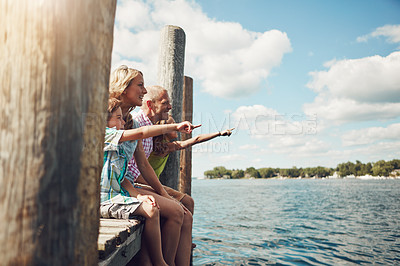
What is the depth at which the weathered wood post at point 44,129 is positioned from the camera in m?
1.03

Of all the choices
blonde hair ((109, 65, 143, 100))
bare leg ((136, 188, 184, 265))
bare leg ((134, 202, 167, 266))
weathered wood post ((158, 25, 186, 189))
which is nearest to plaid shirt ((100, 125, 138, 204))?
bare leg ((134, 202, 167, 266))

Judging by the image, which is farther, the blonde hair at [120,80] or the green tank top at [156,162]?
the green tank top at [156,162]

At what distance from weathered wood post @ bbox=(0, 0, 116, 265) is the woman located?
5.46 feet

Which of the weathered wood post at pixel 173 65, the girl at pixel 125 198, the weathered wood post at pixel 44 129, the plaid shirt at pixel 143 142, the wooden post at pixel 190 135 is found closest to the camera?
the weathered wood post at pixel 44 129

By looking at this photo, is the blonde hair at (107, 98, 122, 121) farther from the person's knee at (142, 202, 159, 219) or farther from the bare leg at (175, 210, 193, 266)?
the bare leg at (175, 210, 193, 266)

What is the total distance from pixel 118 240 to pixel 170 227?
944mm

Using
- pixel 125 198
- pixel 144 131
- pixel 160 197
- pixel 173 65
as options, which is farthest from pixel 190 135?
pixel 125 198

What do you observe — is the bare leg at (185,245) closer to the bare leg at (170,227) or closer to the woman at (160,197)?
the woman at (160,197)

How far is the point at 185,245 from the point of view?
121 inches

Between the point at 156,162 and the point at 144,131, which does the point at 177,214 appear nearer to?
the point at 144,131

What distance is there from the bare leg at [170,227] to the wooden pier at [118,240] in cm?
33

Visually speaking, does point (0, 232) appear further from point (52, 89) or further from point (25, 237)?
point (52, 89)

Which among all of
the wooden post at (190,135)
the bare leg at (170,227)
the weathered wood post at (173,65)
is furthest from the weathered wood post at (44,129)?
the wooden post at (190,135)

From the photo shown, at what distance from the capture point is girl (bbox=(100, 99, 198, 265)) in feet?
8.20
